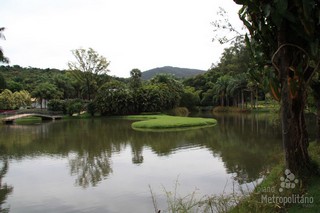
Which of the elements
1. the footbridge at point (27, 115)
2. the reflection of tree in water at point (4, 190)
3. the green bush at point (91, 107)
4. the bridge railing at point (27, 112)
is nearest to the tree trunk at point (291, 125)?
the reflection of tree in water at point (4, 190)

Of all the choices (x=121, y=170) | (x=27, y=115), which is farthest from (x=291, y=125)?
(x=27, y=115)

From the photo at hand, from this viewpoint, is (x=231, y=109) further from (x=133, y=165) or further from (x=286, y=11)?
(x=286, y=11)

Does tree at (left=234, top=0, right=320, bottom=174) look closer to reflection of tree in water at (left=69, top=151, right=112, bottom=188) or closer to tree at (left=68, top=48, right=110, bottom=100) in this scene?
reflection of tree in water at (left=69, top=151, right=112, bottom=188)

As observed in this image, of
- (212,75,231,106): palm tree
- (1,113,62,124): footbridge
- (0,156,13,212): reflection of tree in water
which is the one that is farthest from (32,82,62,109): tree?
(0,156,13,212): reflection of tree in water

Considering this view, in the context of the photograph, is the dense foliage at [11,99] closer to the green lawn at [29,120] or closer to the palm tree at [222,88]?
the green lawn at [29,120]

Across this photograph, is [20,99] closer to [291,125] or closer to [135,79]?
[135,79]

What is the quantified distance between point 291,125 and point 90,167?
9.52 metres

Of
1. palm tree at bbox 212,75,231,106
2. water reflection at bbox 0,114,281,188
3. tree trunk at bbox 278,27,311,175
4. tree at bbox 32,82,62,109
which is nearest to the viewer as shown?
tree trunk at bbox 278,27,311,175

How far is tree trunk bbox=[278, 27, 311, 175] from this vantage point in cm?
664

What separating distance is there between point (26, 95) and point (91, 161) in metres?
45.6

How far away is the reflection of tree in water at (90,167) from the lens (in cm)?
1154

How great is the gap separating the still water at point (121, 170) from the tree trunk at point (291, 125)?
2.37 metres

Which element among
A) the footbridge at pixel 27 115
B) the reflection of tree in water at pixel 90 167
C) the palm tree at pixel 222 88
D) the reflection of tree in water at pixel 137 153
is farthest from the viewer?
the palm tree at pixel 222 88

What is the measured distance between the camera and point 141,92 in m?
50.8
